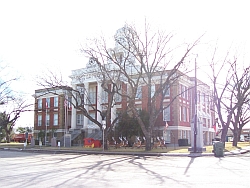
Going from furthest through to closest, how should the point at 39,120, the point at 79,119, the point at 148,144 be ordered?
1. the point at 39,120
2. the point at 79,119
3. the point at 148,144

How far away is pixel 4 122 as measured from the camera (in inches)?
2424

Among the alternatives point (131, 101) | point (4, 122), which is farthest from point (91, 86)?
point (131, 101)

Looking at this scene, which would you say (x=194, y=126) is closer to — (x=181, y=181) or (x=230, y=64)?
(x=230, y=64)

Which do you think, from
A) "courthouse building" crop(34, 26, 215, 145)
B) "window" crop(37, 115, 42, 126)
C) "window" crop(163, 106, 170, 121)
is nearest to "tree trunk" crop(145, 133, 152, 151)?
"courthouse building" crop(34, 26, 215, 145)

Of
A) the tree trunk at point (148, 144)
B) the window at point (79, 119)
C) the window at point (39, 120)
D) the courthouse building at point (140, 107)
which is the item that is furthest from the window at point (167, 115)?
the window at point (39, 120)

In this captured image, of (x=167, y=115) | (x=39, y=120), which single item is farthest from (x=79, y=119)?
(x=167, y=115)

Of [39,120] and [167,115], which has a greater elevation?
[167,115]

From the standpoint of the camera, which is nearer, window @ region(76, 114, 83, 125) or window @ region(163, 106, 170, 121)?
window @ region(163, 106, 170, 121)

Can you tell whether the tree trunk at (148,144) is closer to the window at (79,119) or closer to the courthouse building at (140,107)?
the courthouse building at (140,107)

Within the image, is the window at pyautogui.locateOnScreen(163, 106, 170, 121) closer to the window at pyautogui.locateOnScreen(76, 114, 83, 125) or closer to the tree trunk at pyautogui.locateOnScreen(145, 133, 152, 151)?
the tree trunk at pyautogui.locateOnScreen(145, 133, 152, 151)

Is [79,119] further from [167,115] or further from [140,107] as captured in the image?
[167,115]

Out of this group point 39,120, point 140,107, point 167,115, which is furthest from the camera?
point 39,120

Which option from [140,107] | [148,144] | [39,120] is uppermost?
[140,107]

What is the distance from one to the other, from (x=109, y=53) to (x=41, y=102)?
110 ft
